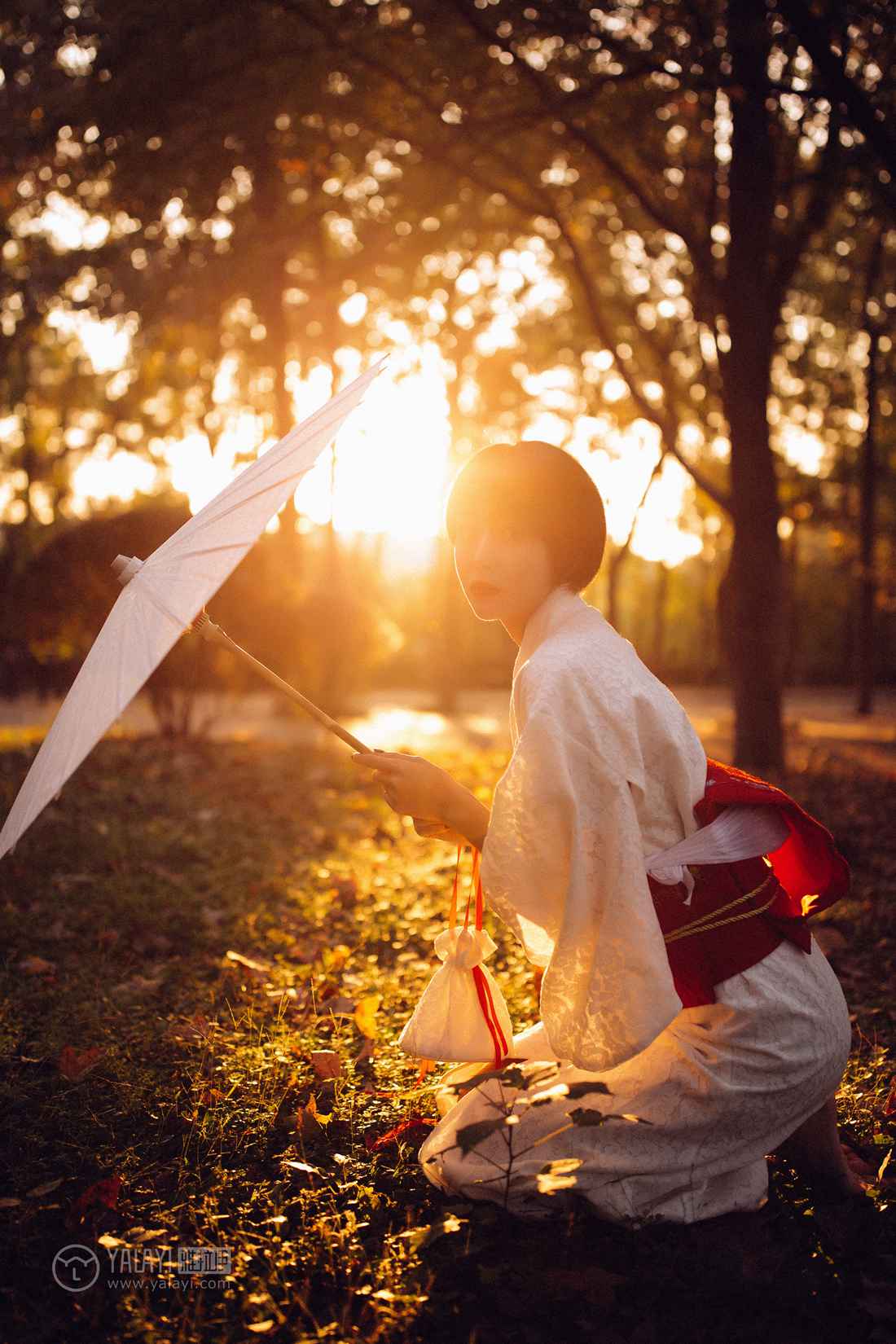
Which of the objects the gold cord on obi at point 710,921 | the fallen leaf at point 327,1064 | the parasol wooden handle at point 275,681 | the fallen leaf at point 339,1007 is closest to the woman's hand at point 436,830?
the parasol wooden handle at point 275,681

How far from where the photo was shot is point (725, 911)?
7.64ft

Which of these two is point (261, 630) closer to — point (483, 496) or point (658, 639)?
point (483, 496)

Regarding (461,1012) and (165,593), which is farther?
(461,1012)

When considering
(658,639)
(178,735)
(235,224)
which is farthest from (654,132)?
(658,639)

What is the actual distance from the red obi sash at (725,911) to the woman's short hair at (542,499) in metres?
0.64

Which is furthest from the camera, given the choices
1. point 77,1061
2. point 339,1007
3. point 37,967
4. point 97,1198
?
point 37,967

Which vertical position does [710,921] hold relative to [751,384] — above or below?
below

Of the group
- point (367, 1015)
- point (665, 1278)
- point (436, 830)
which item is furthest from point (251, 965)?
point (665, 1278)

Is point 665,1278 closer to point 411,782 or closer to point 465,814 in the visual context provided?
point 465,814

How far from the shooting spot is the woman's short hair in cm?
239

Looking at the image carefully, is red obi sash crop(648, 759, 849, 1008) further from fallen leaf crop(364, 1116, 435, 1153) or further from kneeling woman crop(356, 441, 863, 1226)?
fallen leaf crop(364, 1116, 435, 1153)

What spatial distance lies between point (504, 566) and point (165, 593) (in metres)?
0.81

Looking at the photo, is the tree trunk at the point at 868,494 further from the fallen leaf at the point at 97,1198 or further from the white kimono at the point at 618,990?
the fallen leaf at the point at 97,1198

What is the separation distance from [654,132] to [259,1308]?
35.4 feet
